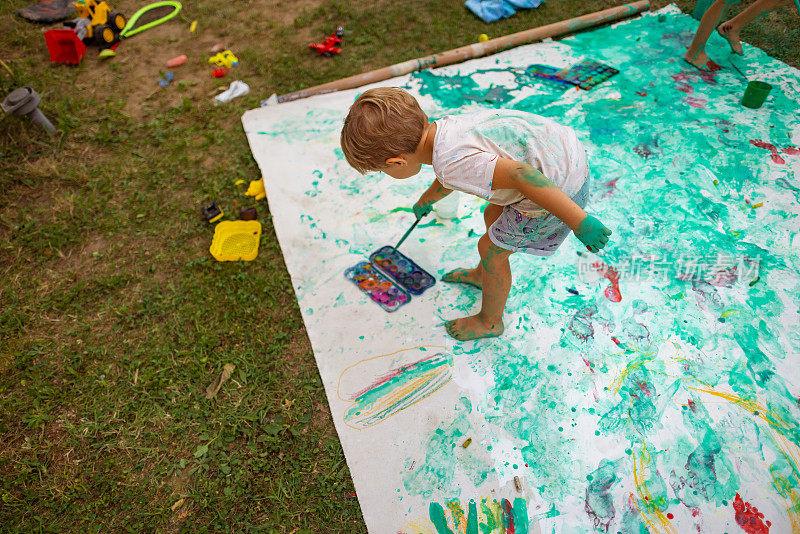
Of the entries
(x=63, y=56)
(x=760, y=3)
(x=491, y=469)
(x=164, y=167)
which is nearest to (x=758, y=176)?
(x=760, y=3)

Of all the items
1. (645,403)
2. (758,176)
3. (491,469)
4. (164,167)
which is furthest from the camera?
(164,167)

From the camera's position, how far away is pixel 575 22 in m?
4.00

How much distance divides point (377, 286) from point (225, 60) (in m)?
2.82

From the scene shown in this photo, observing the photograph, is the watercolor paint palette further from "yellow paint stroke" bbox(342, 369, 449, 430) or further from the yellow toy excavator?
the yellow toy excavator

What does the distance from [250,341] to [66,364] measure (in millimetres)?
922

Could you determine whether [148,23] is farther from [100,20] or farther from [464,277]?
[464,277]

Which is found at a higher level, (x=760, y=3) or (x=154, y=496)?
(x=760, y=3)

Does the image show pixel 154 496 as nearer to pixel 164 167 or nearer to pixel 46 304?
pixel 46 304

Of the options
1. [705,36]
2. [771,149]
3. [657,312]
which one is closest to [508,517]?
[657,312]

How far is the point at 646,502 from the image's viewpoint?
1.79 metres

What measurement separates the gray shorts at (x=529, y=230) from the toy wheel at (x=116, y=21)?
4422mm

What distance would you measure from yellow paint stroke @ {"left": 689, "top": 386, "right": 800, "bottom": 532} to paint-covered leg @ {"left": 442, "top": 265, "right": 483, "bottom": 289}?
1.08 m

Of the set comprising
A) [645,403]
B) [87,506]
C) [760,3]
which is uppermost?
[760,3]

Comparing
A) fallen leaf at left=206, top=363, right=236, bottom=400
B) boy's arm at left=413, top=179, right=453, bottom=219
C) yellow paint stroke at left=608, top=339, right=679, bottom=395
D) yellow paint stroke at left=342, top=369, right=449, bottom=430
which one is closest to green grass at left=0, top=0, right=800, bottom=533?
fallen leaf at left=206, top=363, right=236, bottom=400
